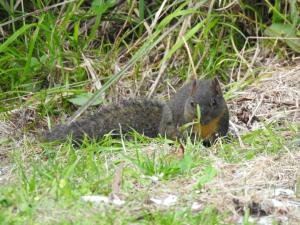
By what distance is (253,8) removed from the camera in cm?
703

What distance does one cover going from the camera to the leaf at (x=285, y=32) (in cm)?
678

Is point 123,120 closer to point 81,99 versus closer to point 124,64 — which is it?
point 81,99

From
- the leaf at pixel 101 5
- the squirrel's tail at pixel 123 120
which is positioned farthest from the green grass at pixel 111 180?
the leaf at pixel 101 5

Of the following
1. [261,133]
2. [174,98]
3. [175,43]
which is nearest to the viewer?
[261,133]

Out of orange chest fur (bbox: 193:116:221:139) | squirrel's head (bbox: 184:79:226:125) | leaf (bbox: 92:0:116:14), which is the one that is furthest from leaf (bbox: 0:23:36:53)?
orange chest fur (bbox: 193:116:221:139)

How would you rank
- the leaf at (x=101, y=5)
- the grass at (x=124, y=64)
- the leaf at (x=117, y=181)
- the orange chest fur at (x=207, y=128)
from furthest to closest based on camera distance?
1. the leaf at (x=101, y=5)
2. the orange chest fur at (x=207, y=128)
3. the grass at (x=124, y=64)
4. the leaf at (x=117, y=181)

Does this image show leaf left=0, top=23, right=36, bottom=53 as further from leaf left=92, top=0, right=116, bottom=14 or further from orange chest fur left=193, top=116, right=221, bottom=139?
orange chest fur left=193, top=116, right=221, bottom=139

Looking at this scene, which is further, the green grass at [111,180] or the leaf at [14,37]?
the leaf at [14,37]

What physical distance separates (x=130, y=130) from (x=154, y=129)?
0.18m

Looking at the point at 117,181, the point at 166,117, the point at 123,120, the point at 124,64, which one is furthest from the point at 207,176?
the point at 124,64

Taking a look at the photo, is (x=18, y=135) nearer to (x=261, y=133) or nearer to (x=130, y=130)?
(x=130, y=130)

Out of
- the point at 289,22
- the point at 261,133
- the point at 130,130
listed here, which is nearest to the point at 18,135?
the point at 130,130

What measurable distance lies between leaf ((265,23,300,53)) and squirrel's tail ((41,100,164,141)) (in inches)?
46.8

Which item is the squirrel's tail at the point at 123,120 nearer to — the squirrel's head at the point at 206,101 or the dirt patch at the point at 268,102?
the squirrel's head at the point at 206,101
